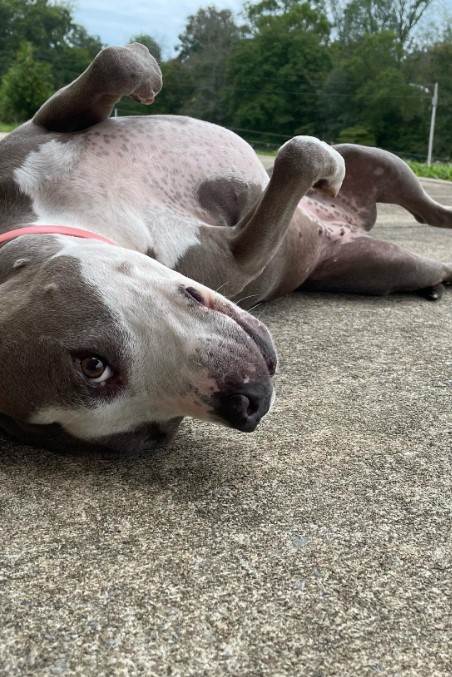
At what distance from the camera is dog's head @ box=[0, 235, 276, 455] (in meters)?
1.41

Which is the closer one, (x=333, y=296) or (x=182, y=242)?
(x=182, y=242)

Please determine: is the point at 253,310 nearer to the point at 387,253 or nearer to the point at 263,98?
the point at 387,253

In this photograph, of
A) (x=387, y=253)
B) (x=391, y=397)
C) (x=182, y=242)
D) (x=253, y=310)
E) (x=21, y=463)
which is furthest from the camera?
(x=387, y=253)

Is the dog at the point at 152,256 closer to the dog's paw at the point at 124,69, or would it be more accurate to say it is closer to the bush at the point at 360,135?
the dog's paw at the point at 124,69

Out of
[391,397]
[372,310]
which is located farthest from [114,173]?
[372,310]

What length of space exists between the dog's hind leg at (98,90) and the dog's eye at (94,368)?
126 cm

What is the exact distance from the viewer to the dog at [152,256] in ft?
4.66

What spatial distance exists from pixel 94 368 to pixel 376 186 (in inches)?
93.8

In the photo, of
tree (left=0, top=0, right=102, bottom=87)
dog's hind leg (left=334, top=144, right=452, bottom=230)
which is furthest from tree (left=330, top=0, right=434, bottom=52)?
dog's hind leg (left=334, top=144, right=452, bottom=230)

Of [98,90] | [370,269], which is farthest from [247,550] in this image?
[370,269]

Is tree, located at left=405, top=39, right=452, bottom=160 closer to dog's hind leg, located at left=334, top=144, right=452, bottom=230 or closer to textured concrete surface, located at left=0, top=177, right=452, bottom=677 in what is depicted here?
dog's hind leg, located at left=334, top=144, right=452, bottom=230

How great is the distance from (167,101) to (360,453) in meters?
45.2

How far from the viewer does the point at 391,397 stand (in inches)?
79.4

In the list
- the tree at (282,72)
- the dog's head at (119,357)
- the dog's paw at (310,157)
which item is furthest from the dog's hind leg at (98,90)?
the tree at (282,72)
